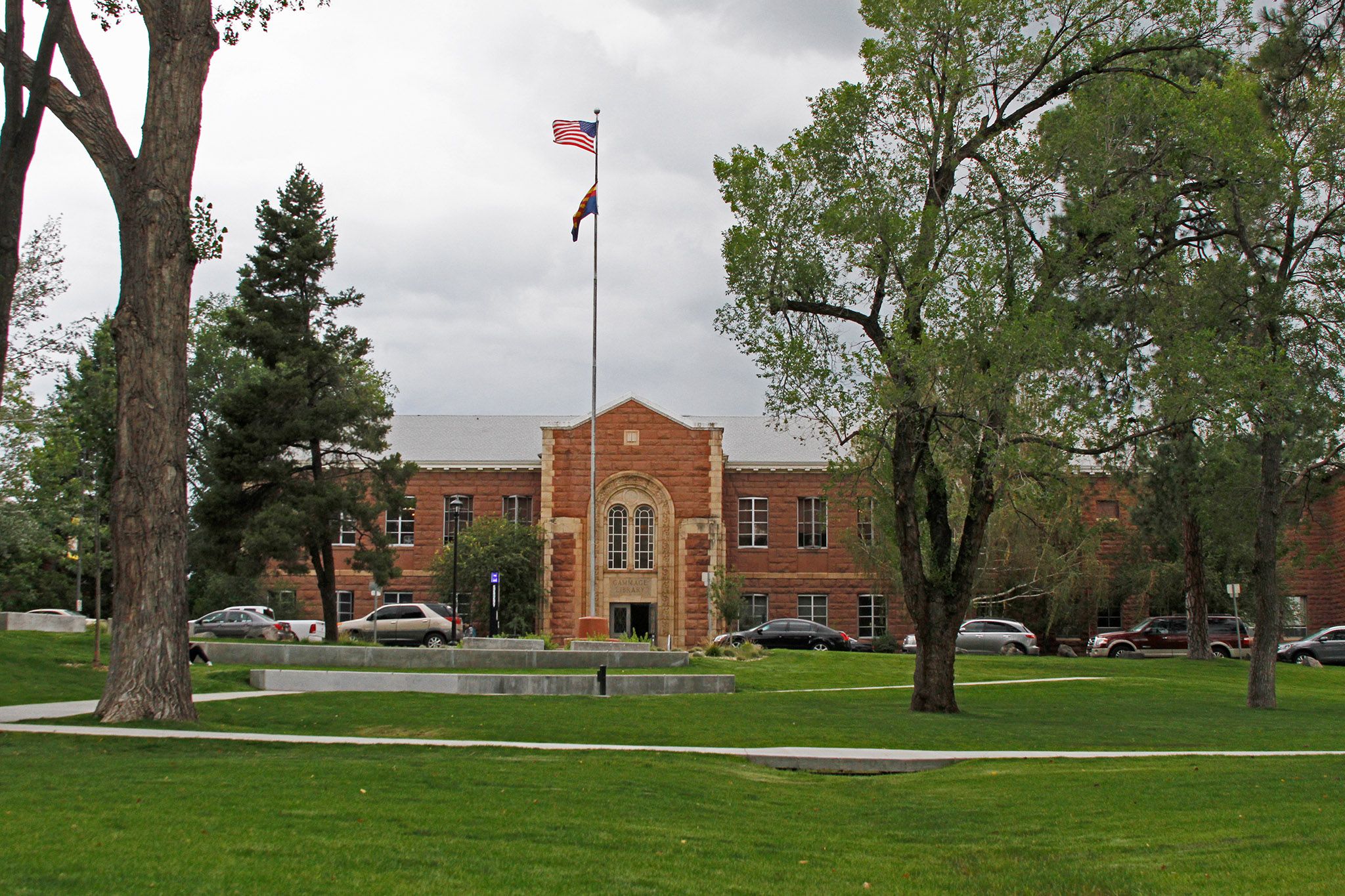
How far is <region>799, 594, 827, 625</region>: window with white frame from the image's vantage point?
166 feet

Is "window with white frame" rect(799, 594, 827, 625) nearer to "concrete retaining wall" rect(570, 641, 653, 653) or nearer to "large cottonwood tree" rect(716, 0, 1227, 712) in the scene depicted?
"concrete retaining wall" rect(570, 641, 653, 653)

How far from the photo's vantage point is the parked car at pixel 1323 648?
132 ft

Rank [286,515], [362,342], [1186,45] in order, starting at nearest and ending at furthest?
[1186,45]
[286,515]
[362,342]

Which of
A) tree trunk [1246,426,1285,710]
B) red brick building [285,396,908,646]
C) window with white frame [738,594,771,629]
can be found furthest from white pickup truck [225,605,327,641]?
tree trunk [1246,426,1285,710]

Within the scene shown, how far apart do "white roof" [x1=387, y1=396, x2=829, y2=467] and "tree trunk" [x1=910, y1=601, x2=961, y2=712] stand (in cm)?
2929

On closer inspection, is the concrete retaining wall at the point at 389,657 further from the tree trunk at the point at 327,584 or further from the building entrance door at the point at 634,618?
the building entrance door at the point at 634,618

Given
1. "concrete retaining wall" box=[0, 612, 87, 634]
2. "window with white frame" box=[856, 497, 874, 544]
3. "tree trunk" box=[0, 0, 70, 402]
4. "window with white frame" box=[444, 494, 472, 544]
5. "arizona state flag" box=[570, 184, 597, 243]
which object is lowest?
"concrete retaining wall" box=[0, 612, 87, 634]

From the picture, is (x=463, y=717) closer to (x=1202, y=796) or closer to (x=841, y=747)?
(x=841, y=747)

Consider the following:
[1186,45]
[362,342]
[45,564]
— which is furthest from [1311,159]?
[45,564]

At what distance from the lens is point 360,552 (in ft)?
116

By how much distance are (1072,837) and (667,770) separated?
4.30 metres

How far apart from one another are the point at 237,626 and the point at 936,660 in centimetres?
2702

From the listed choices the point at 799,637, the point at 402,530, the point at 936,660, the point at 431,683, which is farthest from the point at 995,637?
the point at 431,683

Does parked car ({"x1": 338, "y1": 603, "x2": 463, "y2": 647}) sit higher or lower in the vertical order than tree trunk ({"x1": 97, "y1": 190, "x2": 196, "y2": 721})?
lower
